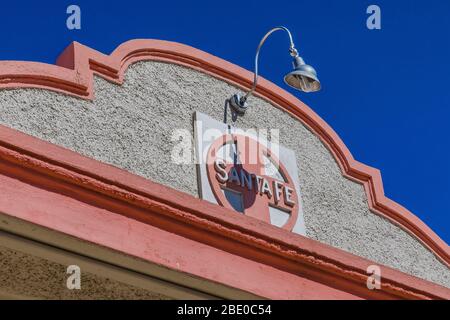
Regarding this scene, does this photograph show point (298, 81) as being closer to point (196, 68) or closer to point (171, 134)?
point (196, 68)

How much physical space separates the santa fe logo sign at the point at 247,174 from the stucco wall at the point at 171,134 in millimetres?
113

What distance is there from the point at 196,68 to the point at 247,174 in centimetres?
104

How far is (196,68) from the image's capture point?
23.0ft

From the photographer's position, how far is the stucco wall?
18.4 feet

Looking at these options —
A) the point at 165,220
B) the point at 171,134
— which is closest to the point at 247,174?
the point at 171,134

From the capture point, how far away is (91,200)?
461 centimetres

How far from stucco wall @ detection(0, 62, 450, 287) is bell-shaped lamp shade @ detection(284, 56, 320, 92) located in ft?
1.70

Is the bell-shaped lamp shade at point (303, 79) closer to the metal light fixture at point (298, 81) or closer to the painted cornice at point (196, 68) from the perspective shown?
the metal light fixture at point (298, 81)

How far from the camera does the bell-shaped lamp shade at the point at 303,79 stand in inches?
271

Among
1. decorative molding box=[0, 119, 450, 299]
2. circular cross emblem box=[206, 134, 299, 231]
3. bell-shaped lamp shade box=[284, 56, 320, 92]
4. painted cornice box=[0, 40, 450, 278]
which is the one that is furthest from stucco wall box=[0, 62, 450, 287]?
decorative molding box=[0, 119, 450, 299]

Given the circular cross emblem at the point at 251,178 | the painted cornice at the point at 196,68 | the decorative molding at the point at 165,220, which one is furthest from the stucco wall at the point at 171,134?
the decorative molding at the point at 165,220

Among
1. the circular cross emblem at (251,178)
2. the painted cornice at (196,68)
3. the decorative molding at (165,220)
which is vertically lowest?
the decorative molding at (165,220)
